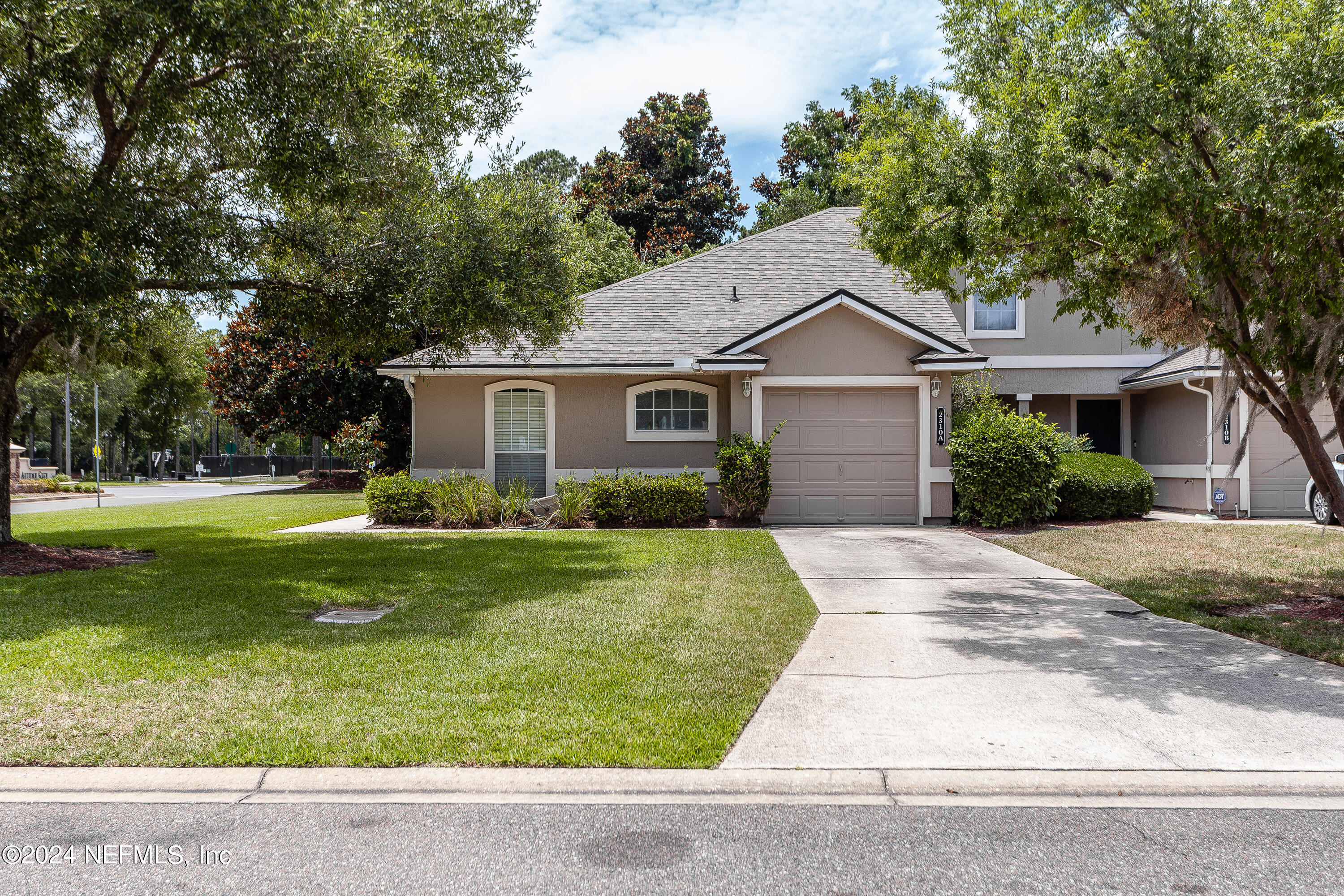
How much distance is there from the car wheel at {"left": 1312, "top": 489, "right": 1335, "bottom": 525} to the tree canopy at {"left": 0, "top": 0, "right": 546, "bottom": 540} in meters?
13.3

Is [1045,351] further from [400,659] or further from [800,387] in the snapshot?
[400,659]

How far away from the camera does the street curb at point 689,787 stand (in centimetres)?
Result: 398

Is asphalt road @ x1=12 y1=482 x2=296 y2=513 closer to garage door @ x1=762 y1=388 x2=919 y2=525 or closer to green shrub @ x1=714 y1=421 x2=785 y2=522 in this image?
green shrub @ x1=714 y1=421 x2=785 y2=522

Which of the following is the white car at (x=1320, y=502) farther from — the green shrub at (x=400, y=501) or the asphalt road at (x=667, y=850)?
the green shrub at (x=400, y=501)

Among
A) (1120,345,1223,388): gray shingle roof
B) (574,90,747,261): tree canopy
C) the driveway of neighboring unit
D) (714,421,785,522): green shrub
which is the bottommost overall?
the driveway of neighboring unit

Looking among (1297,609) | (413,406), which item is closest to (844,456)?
(1297,609)

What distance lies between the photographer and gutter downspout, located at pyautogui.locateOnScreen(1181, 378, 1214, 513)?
15.4 metres

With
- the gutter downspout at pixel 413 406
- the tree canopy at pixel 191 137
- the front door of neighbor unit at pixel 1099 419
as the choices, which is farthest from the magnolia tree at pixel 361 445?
the front door of neighbor unit at pixel 1099 419

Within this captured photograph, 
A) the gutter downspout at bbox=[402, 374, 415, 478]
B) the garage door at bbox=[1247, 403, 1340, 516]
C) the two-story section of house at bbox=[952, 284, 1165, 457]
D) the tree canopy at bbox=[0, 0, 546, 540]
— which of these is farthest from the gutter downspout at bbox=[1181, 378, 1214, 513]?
the gutter downspout at bbox=[402, 374, 415, 478]

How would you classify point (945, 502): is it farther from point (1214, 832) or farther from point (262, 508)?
point (262, 508)

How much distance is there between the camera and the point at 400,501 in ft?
48.9

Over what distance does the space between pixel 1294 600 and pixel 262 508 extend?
19831mm

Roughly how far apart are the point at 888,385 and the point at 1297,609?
7.68m

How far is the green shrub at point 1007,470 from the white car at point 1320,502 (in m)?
4.02
